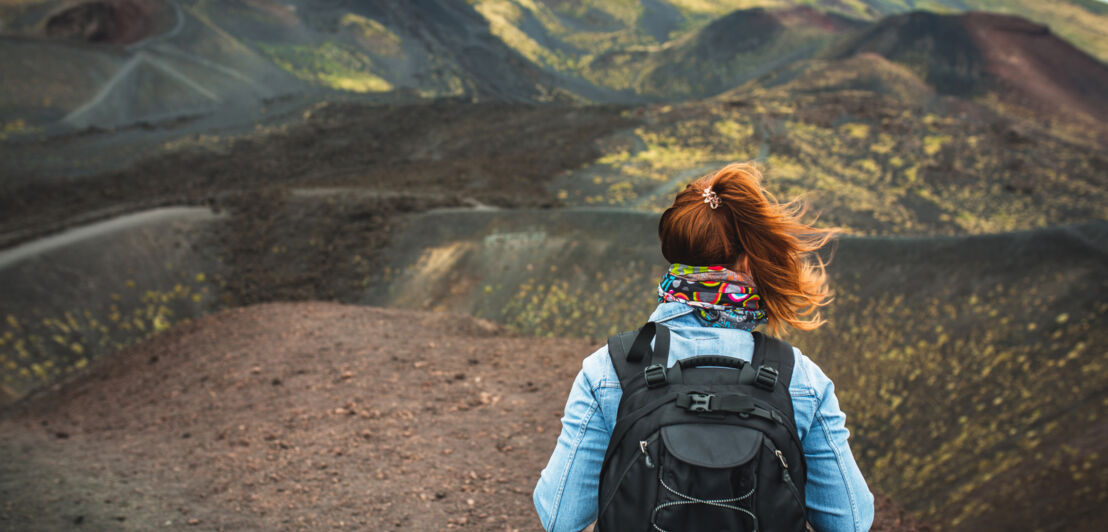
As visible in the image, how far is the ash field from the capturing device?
5422 mm

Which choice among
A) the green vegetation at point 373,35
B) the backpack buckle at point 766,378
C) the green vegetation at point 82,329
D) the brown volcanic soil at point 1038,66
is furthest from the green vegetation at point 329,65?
the backpack buckle at point 766,378

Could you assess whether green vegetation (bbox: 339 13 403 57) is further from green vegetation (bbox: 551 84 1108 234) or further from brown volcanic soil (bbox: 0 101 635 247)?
Result: green vegetation (bbox: 551 84 1108 234)

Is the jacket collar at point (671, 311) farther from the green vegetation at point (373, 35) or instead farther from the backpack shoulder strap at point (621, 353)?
the green vegetation at point (373, 35)

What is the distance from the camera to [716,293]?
1759 mm

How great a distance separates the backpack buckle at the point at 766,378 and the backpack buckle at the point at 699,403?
15 cm

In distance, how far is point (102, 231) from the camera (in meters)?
13.6

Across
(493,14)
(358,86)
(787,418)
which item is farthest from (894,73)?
(787,418)

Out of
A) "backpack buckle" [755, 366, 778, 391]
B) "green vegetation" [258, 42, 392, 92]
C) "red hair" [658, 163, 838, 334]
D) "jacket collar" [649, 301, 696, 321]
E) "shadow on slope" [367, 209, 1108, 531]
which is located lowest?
"green vegetation" [258, 42, 392, 92]

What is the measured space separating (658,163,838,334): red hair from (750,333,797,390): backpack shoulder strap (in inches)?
6.9

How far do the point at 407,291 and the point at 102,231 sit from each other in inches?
281

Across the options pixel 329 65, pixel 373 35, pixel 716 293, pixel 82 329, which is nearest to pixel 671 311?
pixel 716 293

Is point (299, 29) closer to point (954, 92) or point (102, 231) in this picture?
point (102, 231)

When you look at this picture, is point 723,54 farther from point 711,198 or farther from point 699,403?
point 699,403

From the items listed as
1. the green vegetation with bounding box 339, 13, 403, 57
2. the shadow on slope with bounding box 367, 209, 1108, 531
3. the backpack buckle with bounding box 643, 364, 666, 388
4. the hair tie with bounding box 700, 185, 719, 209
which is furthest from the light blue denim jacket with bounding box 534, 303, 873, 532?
the green vegetation with bounding box 339, 13, 403, 57
